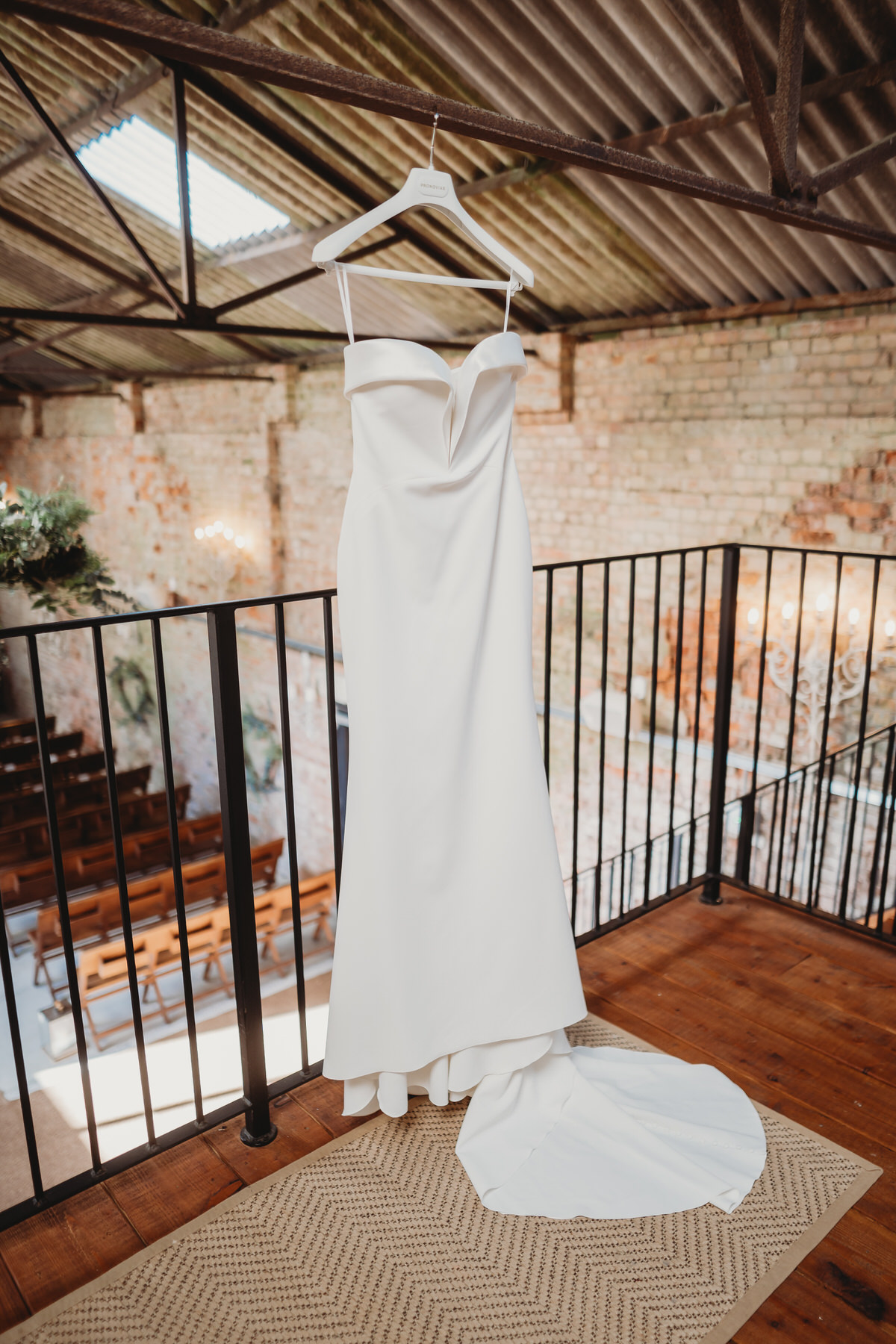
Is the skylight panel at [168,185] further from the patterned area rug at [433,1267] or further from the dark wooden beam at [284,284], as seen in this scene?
the patterned area rug at [433,1267]

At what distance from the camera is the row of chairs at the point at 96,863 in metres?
7.65

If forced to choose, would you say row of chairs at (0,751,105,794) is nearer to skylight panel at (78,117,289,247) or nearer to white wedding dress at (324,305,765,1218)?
skylight panel at (78,117,289,247)

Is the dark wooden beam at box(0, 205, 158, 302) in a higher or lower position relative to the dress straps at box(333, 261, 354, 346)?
higher

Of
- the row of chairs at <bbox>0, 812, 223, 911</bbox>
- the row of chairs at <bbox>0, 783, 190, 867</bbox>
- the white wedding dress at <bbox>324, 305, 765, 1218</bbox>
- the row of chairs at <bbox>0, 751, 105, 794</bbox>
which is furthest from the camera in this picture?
the row of chairs at <bbox>0, 751, 105, 794</bbox>

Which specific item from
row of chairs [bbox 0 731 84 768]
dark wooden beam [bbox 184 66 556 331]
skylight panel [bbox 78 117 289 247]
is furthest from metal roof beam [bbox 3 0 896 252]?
row of chairs [bbox 0 731 84 768]

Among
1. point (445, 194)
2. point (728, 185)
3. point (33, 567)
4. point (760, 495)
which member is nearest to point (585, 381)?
point (760, 495)

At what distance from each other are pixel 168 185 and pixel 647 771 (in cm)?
531

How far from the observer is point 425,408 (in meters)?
1.66

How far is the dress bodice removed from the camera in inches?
63.6

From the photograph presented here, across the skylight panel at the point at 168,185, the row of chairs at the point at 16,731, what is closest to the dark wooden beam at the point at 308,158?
the skylight panel at the point at 168,185

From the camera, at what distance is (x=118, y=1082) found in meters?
5.34

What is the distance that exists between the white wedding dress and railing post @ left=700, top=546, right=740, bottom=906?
1090 millimetres

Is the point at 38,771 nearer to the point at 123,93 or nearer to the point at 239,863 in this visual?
the point at 123,93

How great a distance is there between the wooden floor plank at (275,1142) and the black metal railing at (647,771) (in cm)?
3
